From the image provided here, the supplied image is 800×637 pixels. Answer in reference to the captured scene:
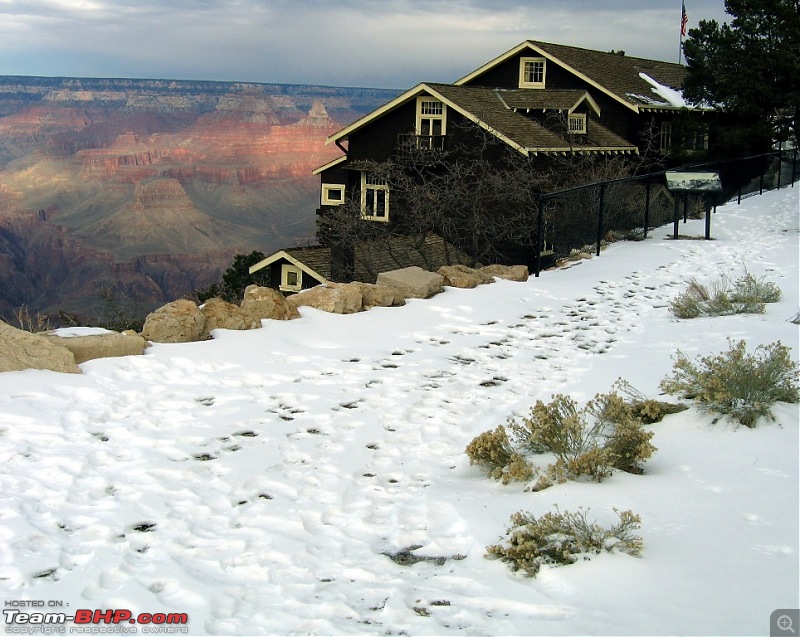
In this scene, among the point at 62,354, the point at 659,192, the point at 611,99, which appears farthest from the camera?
the point at 611,99

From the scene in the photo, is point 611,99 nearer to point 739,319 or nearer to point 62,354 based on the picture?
point 739,319

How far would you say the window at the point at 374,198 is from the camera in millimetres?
34031

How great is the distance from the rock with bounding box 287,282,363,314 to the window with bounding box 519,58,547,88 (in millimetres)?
29895

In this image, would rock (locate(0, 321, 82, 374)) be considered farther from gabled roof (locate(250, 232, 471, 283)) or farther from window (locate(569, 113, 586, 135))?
window (locate(569, 113, 586, 135))

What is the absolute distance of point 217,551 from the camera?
5.18m

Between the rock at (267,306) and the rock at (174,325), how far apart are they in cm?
87

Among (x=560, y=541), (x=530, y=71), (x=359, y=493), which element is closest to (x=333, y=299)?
(x=359, y=493)

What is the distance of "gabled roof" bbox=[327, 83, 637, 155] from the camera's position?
3075 cm

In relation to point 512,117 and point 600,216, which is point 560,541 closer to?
point 600,216

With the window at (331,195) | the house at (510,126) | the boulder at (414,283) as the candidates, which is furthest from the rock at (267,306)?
the window at (331,195)

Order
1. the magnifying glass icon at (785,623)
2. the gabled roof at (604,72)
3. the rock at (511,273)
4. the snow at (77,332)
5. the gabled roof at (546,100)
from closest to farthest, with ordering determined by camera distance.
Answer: the magnifying glass icon at (785,623) < the snow at (77,332) < the rock at (511,273) < the gabled roof at (546,100) < the gabled roof at (604,72)

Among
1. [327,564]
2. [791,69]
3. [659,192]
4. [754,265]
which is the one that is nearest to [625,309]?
[754,265]

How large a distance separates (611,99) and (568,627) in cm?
3605

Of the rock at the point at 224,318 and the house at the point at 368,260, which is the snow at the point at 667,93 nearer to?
the house at the point at 368,260
